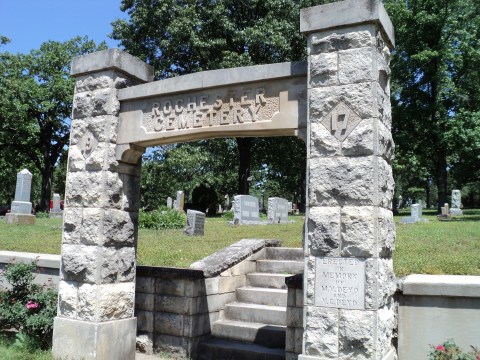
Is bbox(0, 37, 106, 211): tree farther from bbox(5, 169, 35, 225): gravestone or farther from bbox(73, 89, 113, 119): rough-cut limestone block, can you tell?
bbox(73, 89, 113, 119): rough-cut limestone block

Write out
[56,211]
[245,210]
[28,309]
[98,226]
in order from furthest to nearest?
[56,211], [245,210], [28,309], [98,226]

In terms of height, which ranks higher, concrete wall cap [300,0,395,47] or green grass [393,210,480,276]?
concrete wall cap [300,0,395,47]

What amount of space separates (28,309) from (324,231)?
4503 mm

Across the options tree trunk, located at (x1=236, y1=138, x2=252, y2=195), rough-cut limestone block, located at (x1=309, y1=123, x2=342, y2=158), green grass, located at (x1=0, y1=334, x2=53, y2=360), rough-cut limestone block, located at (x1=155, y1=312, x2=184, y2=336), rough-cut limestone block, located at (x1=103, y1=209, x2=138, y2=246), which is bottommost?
green grass, located at (x1=0, y1=334, x2=53, y2=360)

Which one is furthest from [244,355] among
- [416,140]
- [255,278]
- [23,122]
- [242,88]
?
[23,122]

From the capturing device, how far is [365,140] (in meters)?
4.29

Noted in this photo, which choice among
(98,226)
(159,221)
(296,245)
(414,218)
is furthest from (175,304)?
(414,218)

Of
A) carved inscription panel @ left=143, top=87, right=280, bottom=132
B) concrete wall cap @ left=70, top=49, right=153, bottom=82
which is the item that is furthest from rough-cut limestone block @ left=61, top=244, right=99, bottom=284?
concrete wall cap @ left=70, top=49, right=153, bottom=82

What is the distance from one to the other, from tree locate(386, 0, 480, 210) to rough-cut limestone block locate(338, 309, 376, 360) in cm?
2579

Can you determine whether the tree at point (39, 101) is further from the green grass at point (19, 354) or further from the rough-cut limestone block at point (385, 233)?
the rough-cut limestone block at point (385, 233)

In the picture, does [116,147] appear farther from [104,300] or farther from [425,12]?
[425,12]

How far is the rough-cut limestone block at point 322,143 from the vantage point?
443 cm

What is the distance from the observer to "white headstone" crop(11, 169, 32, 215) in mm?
22125

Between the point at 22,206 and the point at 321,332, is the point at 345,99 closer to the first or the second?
the point at 321,332
